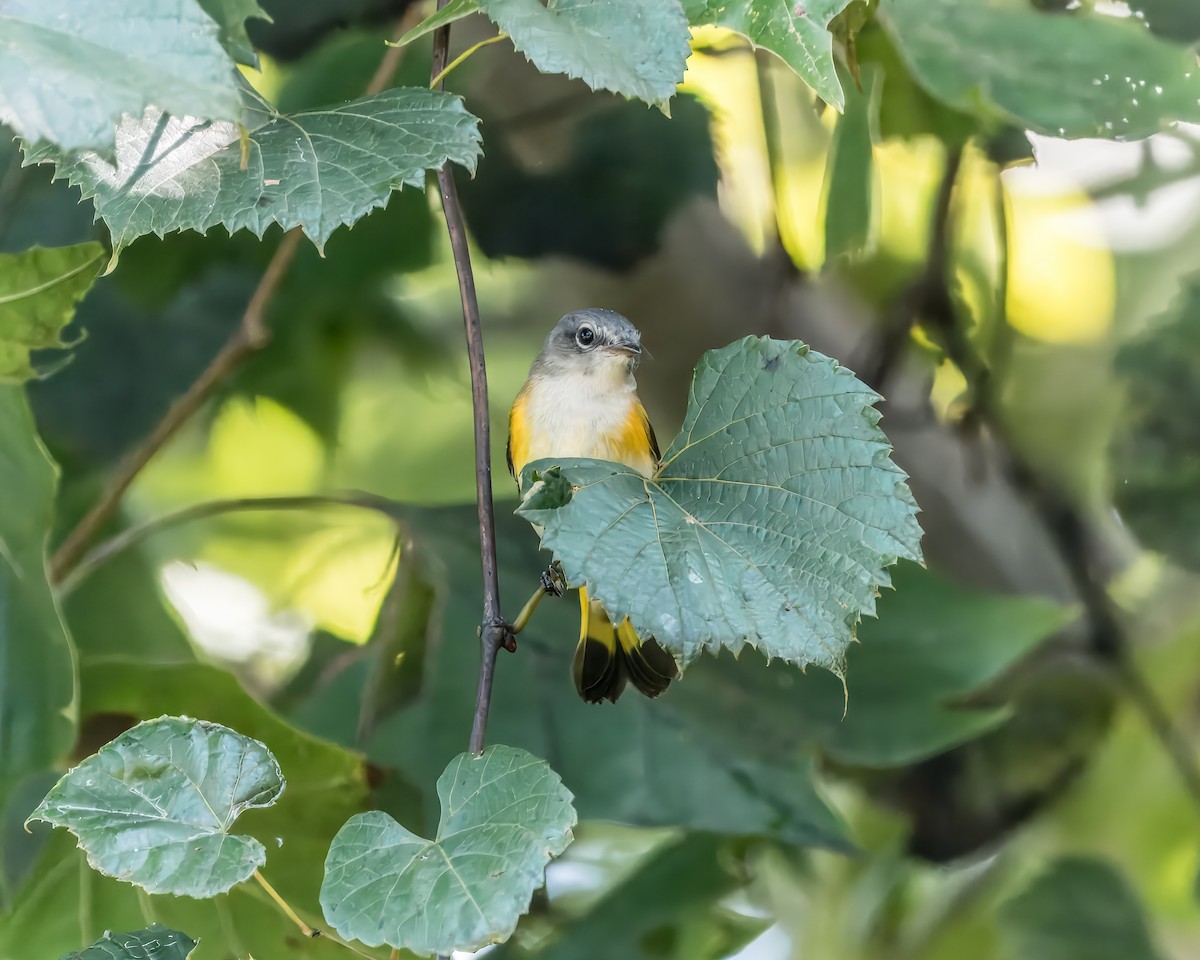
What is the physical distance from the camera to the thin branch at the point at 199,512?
91 cm

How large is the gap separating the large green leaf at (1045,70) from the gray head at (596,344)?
0.28 metres

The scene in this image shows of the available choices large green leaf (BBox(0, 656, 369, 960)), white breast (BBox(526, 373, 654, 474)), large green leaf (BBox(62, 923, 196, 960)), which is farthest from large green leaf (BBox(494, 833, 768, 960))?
large green leaf (BBox(62, 923, 196, 960))

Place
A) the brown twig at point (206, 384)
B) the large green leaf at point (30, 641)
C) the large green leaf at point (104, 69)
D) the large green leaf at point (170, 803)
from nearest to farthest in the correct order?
the large green leaf at point (104, 69), the large green leaf at point (170, 803), the large green leaf at point (30, 641), the brown twig at point (206, 384)

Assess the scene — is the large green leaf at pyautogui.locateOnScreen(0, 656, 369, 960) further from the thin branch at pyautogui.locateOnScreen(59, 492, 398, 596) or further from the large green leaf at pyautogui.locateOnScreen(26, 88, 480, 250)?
the large green leaf at pyautogui.locateOnScreen(26, 88, 480, 250)

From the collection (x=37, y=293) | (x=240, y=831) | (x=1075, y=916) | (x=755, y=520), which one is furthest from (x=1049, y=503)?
(x=37, y=293)

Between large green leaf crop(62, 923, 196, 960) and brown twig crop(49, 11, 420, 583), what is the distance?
1.65ft

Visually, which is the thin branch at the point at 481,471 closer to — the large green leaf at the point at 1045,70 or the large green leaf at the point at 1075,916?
the large green leaf at the point at 1045,70

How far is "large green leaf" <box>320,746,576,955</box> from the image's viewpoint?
0.39 m

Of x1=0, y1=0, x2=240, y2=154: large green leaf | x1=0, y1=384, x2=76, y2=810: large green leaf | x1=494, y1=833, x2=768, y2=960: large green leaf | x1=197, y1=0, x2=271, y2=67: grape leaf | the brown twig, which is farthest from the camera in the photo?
x1=494, y1=833, x2=768, y2=960: large green leaf

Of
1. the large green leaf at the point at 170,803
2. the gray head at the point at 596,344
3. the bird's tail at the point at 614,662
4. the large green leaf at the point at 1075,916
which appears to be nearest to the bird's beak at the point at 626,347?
the gray head at the point at 596,344

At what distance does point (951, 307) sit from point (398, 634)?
0.65 meters

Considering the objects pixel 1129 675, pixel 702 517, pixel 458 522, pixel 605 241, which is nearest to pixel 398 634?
pixel 458 522

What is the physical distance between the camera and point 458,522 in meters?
0.96

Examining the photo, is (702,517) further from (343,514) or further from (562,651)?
(343,514)
